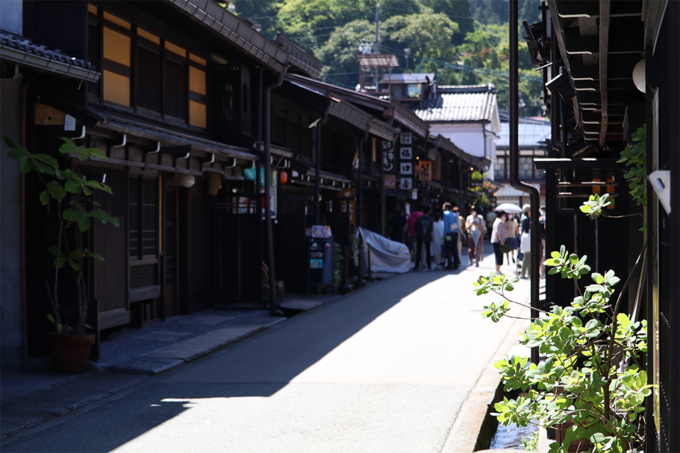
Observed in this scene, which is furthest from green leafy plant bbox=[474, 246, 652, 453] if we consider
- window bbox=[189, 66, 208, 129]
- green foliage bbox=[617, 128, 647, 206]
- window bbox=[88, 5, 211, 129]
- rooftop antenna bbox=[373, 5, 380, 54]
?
rooftop antenna bbox=[373, 5, 380, 54]

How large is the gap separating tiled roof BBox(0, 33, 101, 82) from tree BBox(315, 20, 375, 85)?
5700 centimetres

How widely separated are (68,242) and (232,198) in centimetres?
574

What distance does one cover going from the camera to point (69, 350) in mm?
8812

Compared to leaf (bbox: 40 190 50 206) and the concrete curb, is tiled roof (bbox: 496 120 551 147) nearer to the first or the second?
the concrete curb

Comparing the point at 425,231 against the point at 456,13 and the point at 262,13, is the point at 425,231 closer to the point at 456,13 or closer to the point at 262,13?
the point at 262,13

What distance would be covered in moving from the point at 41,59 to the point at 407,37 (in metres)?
63.2

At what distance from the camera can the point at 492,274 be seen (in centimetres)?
471

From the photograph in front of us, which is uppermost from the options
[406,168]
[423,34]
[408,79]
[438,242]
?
[423,34]

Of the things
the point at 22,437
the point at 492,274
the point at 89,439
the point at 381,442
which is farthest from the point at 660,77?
the point at 22,437

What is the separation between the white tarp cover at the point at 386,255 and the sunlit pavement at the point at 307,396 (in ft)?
29.7

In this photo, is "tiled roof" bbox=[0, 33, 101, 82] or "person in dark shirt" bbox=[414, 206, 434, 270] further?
"person in dark shirt" bbox=[414, 206, 434, 270]

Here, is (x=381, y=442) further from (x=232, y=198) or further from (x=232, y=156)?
(x=232, y=198)

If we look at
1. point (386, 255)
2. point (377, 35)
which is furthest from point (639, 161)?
point (377, 35)

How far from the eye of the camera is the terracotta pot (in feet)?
28.8
